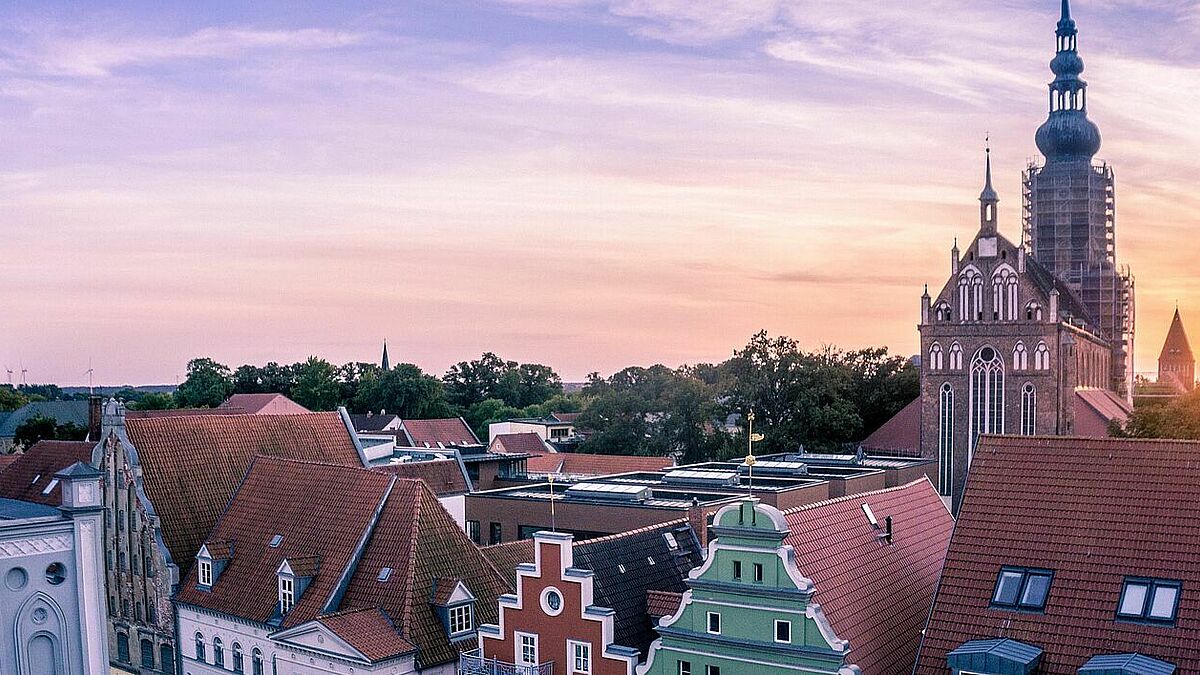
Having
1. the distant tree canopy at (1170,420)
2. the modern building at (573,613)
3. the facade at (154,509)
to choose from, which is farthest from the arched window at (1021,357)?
the facade at (154,509)

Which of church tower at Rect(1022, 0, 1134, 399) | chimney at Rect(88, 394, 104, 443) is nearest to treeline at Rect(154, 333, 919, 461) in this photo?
church tower at Rect(1022, 0, 1134, 399)

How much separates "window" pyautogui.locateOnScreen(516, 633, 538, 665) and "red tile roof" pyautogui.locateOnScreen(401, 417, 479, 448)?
85.4 m

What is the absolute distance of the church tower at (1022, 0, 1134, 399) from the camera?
336 feet

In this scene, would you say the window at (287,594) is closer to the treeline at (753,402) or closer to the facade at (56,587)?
the facade at (56,587)

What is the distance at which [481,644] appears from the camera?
32.2m

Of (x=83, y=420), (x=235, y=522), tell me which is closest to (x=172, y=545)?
(x=235, y=522)

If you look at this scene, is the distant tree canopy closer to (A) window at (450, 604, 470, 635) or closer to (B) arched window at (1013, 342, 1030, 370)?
(B) arched window at (1013, 342, 1030, 370)

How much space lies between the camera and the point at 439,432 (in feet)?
403

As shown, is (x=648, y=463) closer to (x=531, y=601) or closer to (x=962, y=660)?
(x=531, y=601)

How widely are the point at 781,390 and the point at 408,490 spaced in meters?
53.6

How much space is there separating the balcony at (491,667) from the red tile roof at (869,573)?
26.3 ft

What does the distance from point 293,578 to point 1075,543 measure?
78.1 ft

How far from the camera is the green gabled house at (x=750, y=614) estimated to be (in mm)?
25656

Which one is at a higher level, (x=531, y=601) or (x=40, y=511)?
(x=40, y=511)
